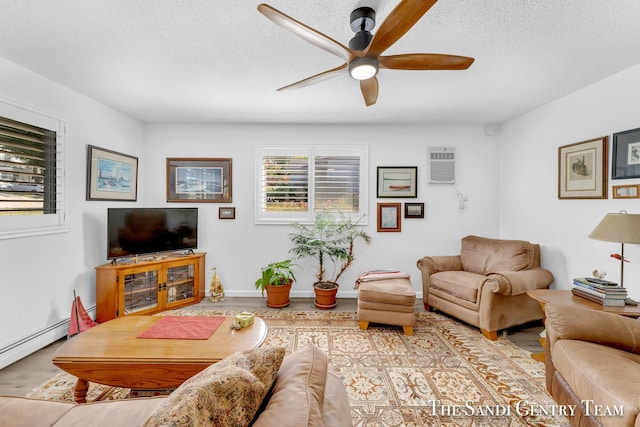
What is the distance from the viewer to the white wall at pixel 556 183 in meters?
2.52

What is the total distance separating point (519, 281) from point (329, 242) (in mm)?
2191

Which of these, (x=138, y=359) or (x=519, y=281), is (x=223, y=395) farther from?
(x=519, y=281)

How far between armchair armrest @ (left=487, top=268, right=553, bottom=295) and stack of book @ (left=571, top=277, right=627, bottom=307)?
47 cm

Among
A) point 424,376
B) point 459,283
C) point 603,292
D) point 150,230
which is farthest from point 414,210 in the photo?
point 150,230

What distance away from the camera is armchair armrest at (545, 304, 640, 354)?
1661 mm

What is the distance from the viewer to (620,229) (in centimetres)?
217

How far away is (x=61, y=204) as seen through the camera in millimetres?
2869

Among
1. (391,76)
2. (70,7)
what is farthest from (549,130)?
(70,7)

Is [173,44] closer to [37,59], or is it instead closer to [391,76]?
[37,59]

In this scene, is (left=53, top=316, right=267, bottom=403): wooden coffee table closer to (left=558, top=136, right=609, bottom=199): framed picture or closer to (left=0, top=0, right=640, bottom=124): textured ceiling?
(left=0, top=0, right=640, bottom=124): textured ceiling

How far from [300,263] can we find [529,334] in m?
2.77

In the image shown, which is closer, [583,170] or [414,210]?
[583,170]

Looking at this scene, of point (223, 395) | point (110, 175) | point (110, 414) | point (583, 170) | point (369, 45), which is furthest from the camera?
point (110, 175)

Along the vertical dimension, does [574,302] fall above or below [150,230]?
below
